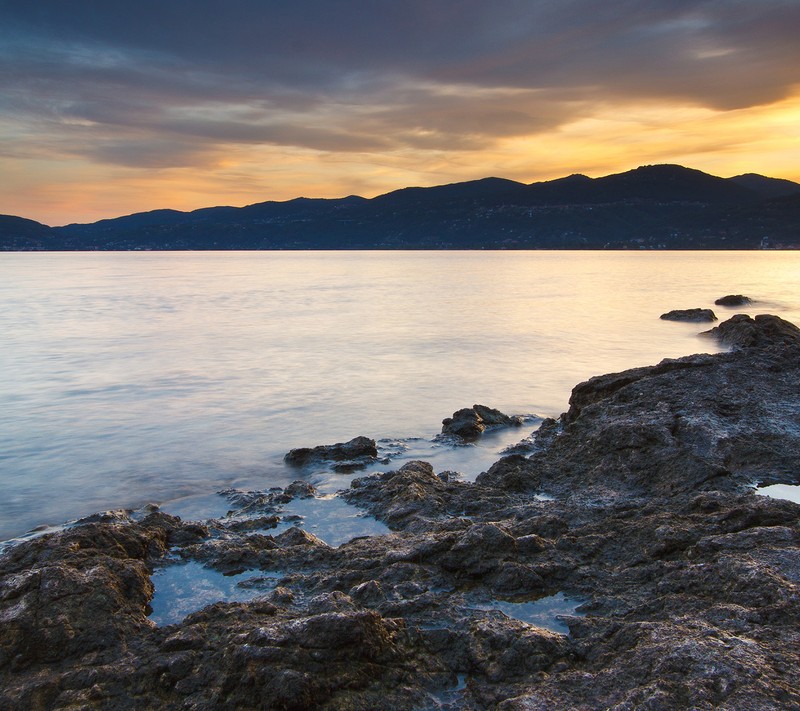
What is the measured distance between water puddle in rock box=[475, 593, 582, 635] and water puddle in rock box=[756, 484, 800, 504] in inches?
112

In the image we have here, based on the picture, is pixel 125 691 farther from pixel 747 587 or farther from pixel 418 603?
pixel 747 587

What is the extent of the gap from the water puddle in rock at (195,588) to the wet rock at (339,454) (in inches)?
131

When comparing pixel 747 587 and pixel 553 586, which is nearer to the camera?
pixel 747 587

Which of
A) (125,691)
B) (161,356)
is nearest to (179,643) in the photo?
(125,691)

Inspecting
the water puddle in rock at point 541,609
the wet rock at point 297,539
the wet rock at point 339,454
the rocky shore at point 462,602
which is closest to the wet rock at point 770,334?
the rocky shore at point 462,602

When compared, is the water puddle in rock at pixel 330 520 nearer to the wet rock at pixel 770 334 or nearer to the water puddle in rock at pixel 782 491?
the water puddle in rock at pixel 782 491

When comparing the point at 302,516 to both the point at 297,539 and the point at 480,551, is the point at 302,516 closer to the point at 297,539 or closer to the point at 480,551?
the point at 297,539

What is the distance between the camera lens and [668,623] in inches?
143

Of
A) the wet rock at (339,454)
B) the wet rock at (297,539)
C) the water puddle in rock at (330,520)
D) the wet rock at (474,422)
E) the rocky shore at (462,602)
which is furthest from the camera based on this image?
the wet rock at (474,422)

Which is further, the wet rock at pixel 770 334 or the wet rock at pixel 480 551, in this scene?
the wet rock at pixel 770 334

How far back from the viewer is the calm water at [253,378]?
875 cm

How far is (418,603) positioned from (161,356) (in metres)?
16.1

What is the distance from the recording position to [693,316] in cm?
2547

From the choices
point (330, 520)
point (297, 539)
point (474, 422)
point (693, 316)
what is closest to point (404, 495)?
point (330, 520)
